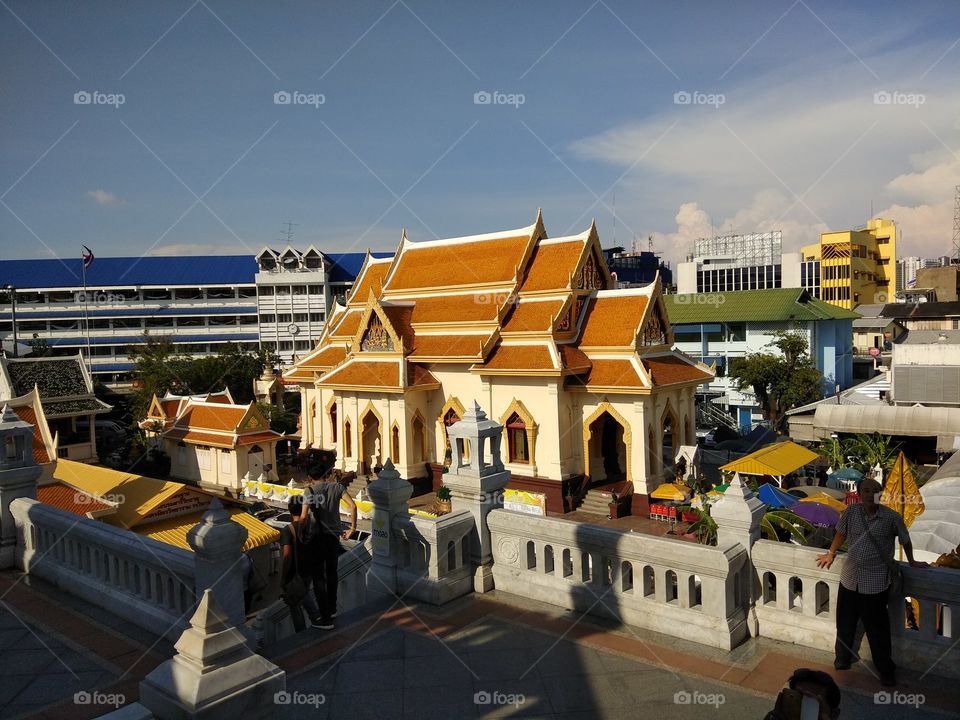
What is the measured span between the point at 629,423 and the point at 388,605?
14.4m

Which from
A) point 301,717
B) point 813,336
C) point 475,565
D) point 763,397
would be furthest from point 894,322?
point 301,717

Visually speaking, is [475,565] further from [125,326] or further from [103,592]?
[125,326]

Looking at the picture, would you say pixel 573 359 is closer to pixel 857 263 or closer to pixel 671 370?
pixel 671 370

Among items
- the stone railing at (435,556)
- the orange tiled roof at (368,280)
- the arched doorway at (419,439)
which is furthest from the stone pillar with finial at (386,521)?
the orange tiled roof at (368,280)

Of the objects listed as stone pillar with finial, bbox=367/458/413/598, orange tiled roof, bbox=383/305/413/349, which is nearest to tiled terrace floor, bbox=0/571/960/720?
stone pillar with finial, bbox=367/458/413/598

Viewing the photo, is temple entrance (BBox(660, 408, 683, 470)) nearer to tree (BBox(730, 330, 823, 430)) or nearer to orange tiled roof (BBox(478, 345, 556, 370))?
orange tiled roof (BBox(478, 345, 556, 370))

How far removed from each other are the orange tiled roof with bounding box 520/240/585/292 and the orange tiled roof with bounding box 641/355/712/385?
3.82 meters

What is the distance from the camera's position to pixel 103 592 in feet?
28.0

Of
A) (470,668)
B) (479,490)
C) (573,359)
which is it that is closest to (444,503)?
(573,359)

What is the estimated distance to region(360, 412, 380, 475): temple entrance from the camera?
26.7 meters

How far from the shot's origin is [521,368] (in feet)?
74.4

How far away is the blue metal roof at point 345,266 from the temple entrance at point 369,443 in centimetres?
4133

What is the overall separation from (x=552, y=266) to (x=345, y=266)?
4809cm

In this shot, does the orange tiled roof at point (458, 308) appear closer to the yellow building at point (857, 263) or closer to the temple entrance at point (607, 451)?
the temple entrance at point (607, 451)
